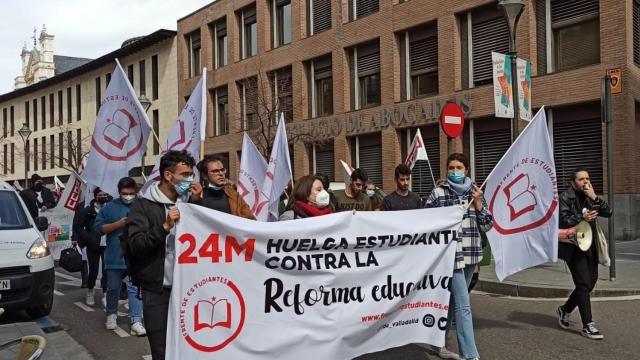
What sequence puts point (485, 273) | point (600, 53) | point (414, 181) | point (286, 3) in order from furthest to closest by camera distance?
point (286, 3)
point (414, 181)
point (600, 53)
point (485, 273)

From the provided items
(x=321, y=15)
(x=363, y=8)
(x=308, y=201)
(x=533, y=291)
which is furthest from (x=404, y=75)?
(x=308, y=201)

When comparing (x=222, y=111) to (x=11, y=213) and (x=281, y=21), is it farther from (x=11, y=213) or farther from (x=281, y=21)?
(x=11, y=213)

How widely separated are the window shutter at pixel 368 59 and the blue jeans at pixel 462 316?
730 inches

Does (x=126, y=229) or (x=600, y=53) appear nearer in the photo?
(x=126, y=229)

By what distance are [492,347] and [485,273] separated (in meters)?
4.88

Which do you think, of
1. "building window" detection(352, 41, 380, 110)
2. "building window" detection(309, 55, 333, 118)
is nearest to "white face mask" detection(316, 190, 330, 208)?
"building window" detection(352, 41, 380, 110)

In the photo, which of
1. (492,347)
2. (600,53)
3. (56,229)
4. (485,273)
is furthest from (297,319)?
(600,53)

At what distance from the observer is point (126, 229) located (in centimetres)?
402

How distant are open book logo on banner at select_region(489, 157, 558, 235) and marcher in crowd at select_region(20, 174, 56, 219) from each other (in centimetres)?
971

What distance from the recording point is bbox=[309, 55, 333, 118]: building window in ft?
83.8

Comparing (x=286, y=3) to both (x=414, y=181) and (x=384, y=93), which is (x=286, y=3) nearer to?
(x=384, y=93)

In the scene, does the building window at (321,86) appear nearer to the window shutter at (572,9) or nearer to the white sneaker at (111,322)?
the window shutter at (572,9)

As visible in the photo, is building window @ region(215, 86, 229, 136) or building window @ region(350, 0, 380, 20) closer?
building window @ region(350, 0, 380, 20)

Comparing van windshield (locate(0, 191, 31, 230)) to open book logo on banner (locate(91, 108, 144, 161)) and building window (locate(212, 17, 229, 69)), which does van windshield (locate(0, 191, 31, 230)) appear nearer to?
open book logo on banner (locate(91, 108, 144, 161))
